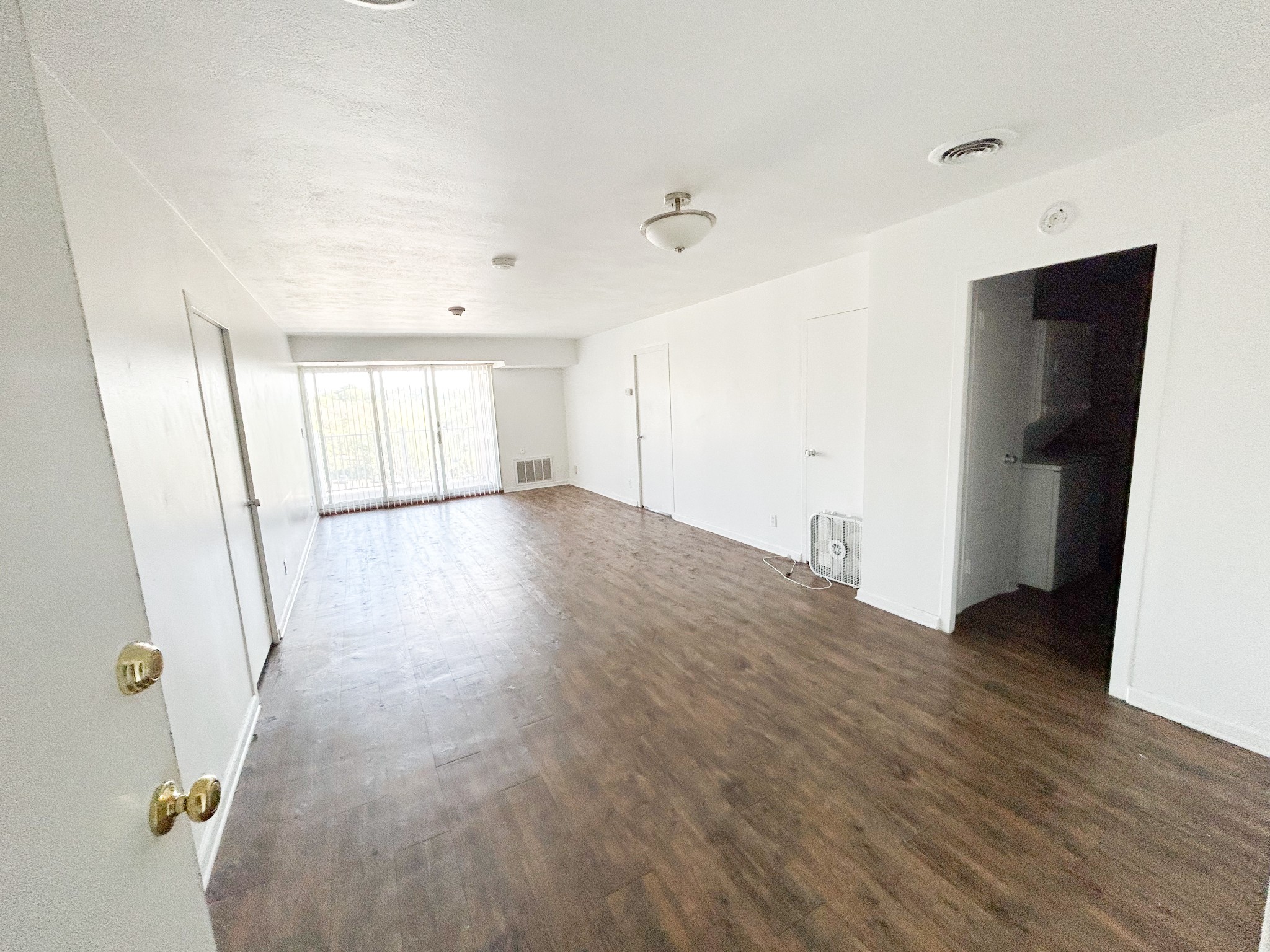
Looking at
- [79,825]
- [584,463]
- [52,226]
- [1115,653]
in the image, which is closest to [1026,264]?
[1115,653]

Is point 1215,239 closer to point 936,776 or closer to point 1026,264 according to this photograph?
point 1026,264

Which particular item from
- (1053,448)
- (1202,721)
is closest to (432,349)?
(1053,448)

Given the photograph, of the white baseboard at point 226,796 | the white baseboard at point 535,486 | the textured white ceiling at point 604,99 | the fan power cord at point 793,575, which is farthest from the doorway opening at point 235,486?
the white baseboard at point 535,486

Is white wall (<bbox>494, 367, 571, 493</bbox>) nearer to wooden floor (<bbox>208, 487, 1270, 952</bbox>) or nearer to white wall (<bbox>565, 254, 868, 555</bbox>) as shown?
white wall (<bbox>565, 254, 868, 555</bbox>)

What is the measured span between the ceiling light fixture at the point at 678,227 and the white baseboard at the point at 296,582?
11.5 feet

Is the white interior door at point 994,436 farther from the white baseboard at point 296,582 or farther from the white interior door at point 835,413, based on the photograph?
the white baseboard at point 296,582

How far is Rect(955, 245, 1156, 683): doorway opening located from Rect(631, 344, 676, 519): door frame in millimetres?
3360

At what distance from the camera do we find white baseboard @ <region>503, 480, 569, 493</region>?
8.45 m

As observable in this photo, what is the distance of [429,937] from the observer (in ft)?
4.75

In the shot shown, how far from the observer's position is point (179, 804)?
0.73 meters

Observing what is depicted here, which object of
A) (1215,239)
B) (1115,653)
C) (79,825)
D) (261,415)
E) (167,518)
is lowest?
(1115,653)

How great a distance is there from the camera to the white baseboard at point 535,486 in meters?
8.45

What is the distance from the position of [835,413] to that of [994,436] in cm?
105

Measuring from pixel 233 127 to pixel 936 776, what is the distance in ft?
11.4
